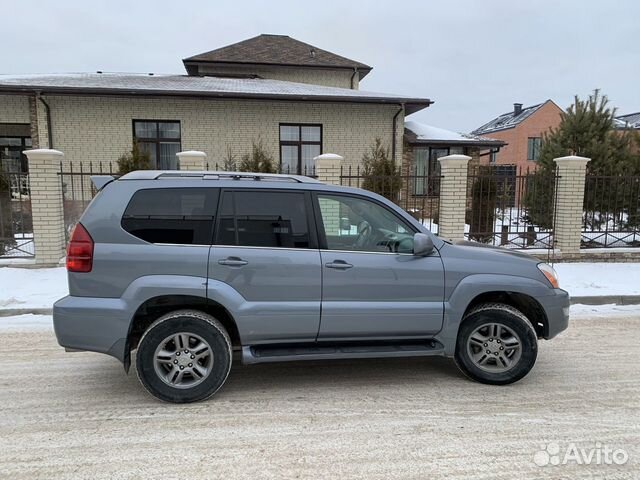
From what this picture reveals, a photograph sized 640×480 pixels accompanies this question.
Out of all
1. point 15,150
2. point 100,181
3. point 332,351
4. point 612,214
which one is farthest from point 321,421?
point 15,150

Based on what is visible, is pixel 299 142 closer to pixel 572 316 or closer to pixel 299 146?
pixel 299 146

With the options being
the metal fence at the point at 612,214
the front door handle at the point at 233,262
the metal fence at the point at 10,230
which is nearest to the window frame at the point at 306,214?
the front door handle at the point at 233,262

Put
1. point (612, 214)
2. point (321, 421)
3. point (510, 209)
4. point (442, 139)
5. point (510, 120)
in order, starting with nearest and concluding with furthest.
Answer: point (321, 421) → point (612, 214) → point (510, 209) → point (442, 139) → point (510, 120)

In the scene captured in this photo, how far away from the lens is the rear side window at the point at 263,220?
3977mm

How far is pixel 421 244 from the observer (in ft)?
13.2

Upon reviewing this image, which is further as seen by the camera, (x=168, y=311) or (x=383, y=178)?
(x=383, y=178)

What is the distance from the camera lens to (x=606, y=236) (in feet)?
37.0

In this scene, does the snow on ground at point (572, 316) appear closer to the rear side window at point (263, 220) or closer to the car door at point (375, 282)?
the rear side window at point (263, 220)

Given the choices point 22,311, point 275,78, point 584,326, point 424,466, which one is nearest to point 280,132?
point 275,78

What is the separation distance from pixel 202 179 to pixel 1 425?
240 cm

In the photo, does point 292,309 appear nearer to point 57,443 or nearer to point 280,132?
point 57,443

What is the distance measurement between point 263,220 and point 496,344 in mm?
2355

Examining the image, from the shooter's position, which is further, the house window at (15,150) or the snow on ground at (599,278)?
the house window at (15,150)

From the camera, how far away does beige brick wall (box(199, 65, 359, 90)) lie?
74.3ft
